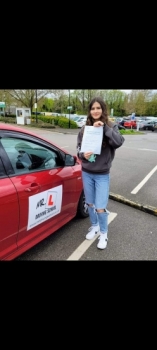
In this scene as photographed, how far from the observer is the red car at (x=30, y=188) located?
1.92 m

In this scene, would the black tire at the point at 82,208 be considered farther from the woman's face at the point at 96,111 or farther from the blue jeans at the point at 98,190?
the woman's face at the point at 96,111

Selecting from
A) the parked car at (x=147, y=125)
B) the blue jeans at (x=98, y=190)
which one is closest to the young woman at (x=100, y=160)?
the blue jeans at (x=98, y=190)

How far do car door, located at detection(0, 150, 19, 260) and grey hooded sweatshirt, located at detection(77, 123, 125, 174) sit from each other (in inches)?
34.3

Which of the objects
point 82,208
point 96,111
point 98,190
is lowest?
point 82,208

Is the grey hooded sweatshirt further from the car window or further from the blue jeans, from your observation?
the car window

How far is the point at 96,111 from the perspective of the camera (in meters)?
2.27

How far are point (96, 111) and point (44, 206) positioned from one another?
111 centimetres

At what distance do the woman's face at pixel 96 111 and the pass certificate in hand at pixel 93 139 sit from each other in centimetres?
12

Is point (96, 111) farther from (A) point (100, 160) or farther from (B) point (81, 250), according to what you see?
(B) point (81, 250)

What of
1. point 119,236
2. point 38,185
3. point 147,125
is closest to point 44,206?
point 38,185
